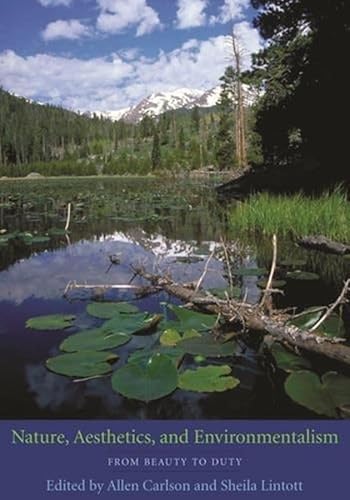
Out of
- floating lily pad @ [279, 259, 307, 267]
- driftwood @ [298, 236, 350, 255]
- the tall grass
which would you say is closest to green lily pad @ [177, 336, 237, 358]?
floating lily pad @ [279, 259, 307, 267]

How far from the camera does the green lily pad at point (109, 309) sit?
405 centimetres

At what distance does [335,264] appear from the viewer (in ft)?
20.3

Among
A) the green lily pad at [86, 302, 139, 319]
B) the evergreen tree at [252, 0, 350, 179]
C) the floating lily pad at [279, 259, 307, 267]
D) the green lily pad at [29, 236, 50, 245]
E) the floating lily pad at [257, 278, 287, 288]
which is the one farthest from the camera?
the evergreen tree at [252, 0, 350, 179]

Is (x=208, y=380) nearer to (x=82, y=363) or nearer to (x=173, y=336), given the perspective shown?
(x=173, y=336)

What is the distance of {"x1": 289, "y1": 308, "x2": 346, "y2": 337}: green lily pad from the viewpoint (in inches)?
135

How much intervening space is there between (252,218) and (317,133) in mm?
2812

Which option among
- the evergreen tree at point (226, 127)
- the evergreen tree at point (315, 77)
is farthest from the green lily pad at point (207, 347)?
the evergreen tree at point (226, 127)

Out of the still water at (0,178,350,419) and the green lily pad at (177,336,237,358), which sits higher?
the green lily pad at (177,336,237,358)

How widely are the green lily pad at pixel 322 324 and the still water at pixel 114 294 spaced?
0.43 metres

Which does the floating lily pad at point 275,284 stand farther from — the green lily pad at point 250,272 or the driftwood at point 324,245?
the driftwood at point 324,245

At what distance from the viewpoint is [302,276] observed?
17.7 ft

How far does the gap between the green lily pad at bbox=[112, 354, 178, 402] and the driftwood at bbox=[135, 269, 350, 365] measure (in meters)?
0.72

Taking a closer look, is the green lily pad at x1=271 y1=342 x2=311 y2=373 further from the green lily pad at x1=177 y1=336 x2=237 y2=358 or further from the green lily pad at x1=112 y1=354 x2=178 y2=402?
the green lily pad at x1=112 y1=354 x2=178 y2=402
